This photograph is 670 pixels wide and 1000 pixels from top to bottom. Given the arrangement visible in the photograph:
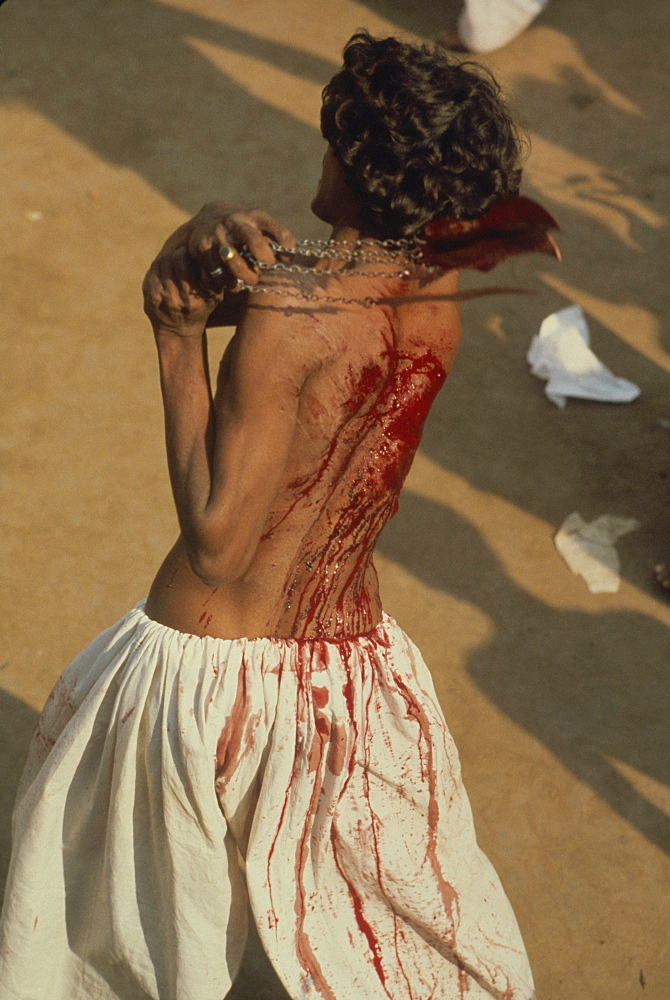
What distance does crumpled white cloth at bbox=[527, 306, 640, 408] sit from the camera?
435cm

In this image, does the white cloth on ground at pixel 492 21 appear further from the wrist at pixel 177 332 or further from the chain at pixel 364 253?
the wrist at pixel 177 332

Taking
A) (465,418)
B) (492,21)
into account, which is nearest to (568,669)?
(465,418)

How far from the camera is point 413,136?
162cm

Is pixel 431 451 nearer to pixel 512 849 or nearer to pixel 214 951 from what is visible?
pixel 512 849

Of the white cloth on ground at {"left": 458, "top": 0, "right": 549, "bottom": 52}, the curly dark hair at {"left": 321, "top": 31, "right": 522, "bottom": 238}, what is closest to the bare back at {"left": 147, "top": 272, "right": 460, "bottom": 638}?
the curly dark hair at {"left": 321, "top": 31, "right": 522, "bottom": 238}

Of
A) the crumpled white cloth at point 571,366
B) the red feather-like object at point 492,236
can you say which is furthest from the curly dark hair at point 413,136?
the crumpled white cloth at point 571,366

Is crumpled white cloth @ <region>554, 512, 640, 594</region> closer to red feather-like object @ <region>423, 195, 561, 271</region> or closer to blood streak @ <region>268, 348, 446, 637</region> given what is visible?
blood streak @ <region>268, 348, 446, 637</region>

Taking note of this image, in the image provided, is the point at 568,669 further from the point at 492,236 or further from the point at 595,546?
the point at 492,236

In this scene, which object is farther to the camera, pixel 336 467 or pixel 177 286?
pixel 336 467

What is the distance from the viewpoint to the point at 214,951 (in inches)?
79.8

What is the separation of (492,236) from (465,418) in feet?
8.52

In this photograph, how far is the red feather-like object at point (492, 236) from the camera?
5.47 ft

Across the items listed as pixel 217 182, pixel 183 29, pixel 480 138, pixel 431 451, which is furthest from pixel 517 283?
pixel 480 138

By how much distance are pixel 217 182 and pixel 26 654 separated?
2.82 metres
